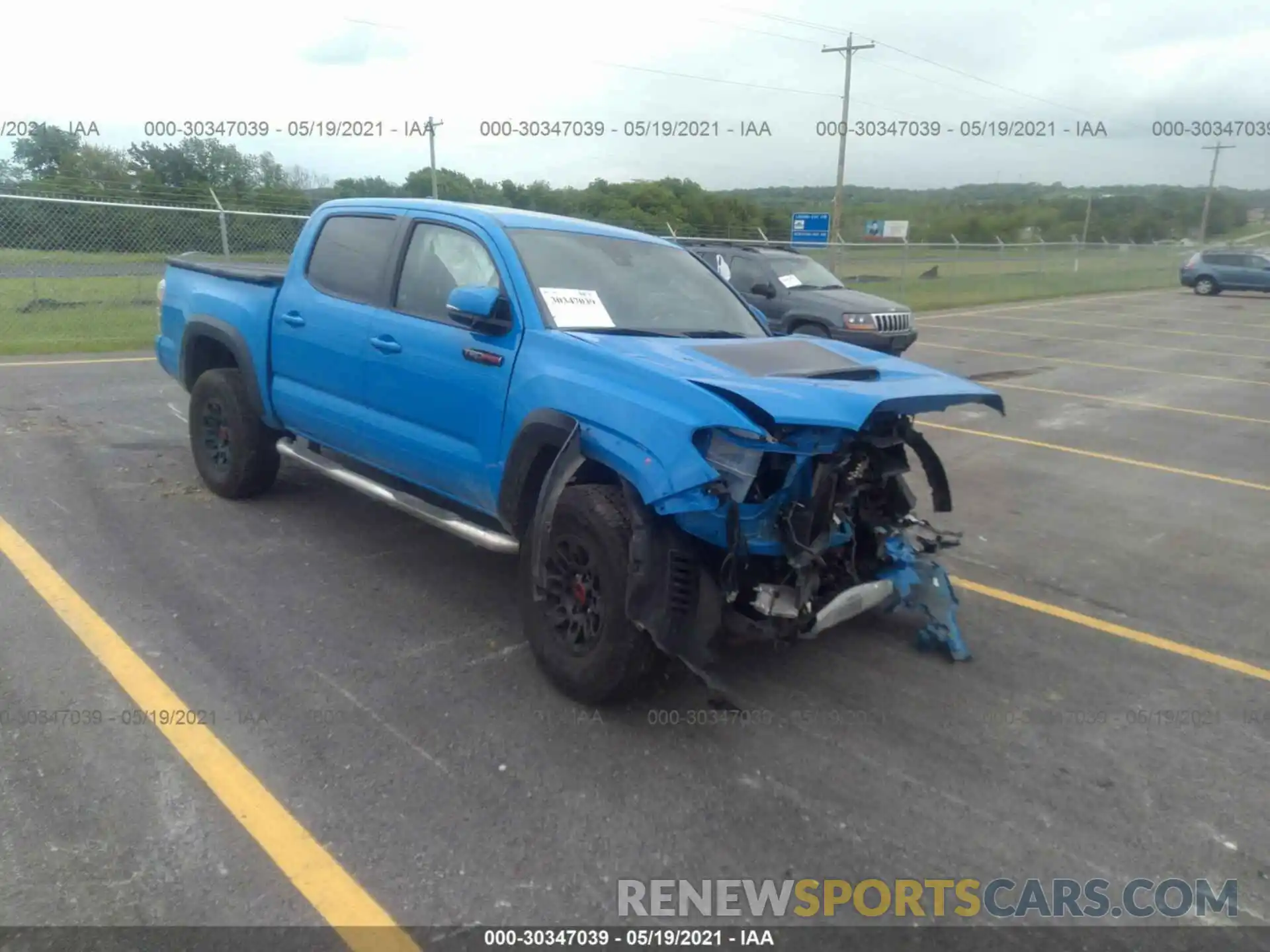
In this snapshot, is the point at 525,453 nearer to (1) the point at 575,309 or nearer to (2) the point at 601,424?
(2) the point at 601,424

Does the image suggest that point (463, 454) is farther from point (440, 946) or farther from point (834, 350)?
point (440, 946)

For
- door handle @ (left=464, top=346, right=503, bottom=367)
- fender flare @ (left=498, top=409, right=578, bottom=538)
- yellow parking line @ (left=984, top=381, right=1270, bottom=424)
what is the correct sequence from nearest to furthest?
1. fender flare @ (left=498, top=409, right=578, bottom=538)
2. door handle @ (left=464, top=346, right=503, bottom=367)
3. yellow parking line @ (left=984, top=381, right=1270, bottom=424)

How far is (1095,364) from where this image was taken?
15945 mm

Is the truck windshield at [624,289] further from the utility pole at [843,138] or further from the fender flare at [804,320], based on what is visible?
the utility pole at [843,138]

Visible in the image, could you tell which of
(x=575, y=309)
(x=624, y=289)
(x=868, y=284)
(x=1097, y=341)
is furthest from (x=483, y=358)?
(x=868, y=284)

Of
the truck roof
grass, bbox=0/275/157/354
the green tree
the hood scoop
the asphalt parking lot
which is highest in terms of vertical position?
the green tree

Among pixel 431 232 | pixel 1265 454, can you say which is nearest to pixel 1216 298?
pixel 1265 454

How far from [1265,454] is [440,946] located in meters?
9.69

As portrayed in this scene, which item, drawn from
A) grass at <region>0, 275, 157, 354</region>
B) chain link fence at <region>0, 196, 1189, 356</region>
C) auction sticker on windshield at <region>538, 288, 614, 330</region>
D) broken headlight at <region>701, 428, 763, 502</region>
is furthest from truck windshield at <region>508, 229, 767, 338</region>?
grass at <region>0, 275, 157, 354</region>

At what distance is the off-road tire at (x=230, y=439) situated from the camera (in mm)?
6094

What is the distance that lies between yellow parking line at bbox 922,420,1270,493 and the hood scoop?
5632 mm

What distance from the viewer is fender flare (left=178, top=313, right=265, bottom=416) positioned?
5.95 meters

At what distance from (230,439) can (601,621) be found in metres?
3.44

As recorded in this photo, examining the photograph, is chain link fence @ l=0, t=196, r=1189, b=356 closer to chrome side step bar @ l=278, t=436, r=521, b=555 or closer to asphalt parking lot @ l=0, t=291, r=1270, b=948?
chrome side step bar @ l=278, t=436, r=521, b=555
